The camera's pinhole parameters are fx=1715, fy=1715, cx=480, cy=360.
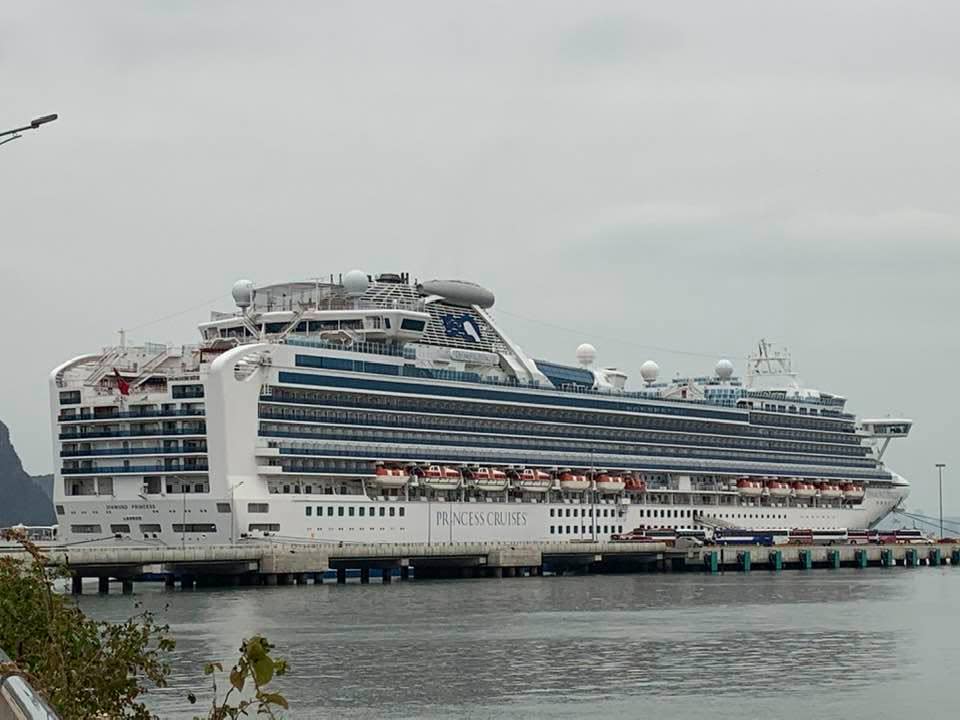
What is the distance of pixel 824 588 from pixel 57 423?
44346 millimetres

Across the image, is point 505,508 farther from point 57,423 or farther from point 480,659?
point 480,659

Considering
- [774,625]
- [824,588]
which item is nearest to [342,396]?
[824,588]

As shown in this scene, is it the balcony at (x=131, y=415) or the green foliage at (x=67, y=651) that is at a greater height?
the balcony at (x=131, y=415)

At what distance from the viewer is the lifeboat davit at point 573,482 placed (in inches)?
4594

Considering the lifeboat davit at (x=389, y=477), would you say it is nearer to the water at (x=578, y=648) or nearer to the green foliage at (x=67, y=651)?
the water at (x=578, y=648)

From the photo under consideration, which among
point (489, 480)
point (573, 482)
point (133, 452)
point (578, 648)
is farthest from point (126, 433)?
point (578, 648)

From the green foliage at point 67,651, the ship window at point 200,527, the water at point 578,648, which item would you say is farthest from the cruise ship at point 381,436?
the green foliage at point 67,651

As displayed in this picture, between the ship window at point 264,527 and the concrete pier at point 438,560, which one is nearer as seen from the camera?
the concrete pier at point 438,560

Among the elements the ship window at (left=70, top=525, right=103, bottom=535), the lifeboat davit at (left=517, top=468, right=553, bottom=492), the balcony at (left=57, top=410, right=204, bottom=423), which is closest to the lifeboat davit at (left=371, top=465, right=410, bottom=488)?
the balcony at (left=57, top=410, right=204, bottom=423)

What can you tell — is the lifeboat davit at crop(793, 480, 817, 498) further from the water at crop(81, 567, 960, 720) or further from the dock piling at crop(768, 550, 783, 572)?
the water at crop(81, 567, 960, 720)

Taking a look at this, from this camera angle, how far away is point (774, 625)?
65.2 meters

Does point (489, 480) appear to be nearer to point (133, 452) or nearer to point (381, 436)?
point (381, 436)

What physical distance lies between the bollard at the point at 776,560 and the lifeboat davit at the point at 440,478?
25.8 m

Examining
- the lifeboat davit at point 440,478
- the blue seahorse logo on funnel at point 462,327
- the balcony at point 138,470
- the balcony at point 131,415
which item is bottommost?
the lifeboat davit at point 440,478
